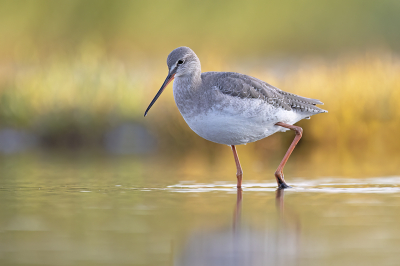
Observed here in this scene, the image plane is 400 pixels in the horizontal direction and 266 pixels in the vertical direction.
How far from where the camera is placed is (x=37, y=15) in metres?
38.3

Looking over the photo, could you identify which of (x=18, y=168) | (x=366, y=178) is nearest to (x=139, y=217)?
(x=366, y=178)

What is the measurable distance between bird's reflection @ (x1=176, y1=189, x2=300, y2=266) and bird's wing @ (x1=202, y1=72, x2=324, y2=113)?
235 cm

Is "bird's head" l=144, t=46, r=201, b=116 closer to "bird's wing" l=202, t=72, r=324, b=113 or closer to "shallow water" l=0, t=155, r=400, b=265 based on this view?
"bird's wing" l=202, t=72, r=324, b=113

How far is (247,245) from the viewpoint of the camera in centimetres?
479

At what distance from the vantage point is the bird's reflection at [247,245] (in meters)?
4.35

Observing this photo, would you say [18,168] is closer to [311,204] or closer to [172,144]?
[172,144]

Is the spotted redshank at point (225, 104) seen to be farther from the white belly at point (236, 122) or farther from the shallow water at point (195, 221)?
the shallow water at point (195, 221)

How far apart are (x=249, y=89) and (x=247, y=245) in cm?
343

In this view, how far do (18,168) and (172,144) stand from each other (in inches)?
171

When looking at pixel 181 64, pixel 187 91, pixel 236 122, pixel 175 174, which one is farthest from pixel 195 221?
pixel 175 174

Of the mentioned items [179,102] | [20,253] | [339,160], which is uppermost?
[179,102]

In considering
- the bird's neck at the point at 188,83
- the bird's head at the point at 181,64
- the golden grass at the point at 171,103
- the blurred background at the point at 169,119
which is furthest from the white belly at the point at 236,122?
the golden grass at the point at 171,103

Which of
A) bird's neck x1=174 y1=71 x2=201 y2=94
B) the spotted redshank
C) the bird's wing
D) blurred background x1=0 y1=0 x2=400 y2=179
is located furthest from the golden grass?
bird's neck x1=174 y1=71 x2=201 y2=94

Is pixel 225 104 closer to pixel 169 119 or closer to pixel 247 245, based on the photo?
pixel 247 245
